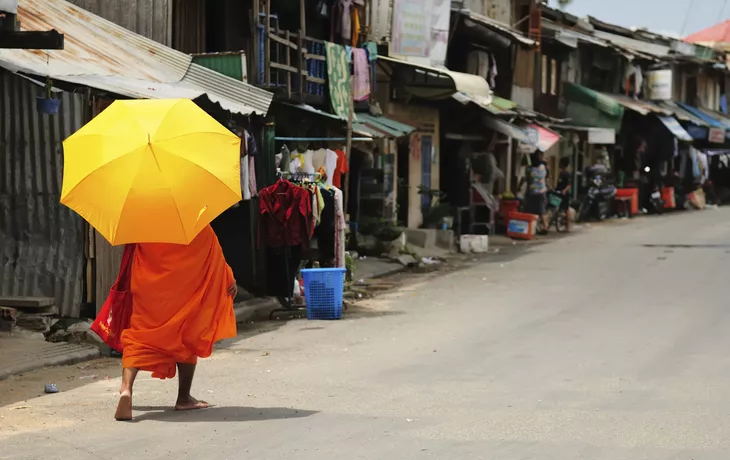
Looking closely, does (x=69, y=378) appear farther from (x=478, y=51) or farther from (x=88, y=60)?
(x=478, y=51)

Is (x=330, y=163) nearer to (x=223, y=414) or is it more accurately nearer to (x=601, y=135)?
(x=223, y=414)

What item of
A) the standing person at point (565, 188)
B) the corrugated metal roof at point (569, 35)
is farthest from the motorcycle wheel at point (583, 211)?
the standing person at point (565, 188)

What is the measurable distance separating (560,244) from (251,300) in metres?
12.1

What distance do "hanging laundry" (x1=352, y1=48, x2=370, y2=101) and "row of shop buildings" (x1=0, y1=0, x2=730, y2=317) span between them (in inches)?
1.4

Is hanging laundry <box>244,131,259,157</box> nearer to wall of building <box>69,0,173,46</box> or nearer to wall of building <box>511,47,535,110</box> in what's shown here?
wall of building <box>69,0,173,46</box>

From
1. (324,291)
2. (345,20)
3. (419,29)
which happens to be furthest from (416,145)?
(324,291)

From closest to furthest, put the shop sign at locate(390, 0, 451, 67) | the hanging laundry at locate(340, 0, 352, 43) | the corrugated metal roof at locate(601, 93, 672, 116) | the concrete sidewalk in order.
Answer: the concrete sidewalk
the hanging laundry at locate(340, 0, 352, 43)
the shop sign at locate(390, 0, 451, 67)
the corrugated metal roof at locate(601, 93, 672, 116)

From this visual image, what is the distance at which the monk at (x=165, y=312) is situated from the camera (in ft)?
26.5

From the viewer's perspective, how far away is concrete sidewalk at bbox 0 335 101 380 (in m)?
10.4

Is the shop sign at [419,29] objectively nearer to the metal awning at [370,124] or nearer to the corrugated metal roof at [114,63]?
the metal awning at [370,124]

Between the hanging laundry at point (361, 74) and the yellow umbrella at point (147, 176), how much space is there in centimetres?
1329

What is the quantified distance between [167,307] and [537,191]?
70.5 feet

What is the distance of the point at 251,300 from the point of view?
50.6 ft

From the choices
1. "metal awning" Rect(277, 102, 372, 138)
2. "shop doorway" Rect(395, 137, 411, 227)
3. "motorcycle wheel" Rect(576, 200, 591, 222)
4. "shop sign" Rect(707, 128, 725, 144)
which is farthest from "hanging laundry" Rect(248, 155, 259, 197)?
"shop sign" Rect(707, 128, 725, 144)
